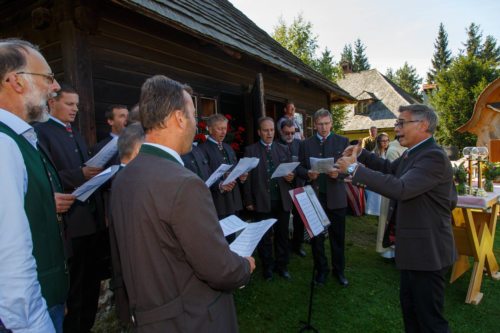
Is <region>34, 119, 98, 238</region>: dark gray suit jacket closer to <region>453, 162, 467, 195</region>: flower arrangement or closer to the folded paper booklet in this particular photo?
the folded paper booklet

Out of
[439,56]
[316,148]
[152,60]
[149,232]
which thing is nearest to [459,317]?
[316,148]

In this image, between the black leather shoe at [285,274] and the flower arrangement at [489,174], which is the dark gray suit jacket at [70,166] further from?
the flower arrangement at [489,174]

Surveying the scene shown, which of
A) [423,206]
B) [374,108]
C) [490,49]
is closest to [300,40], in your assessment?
[374,108]

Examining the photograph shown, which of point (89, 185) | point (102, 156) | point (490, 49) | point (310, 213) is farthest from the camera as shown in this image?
point (490, 49)

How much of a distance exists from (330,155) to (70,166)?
3313mm

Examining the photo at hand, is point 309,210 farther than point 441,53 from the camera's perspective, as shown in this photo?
No

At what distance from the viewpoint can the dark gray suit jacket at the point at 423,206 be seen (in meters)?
2.52

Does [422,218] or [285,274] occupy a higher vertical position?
[422,218]

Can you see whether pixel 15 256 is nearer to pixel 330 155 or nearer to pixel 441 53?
pixel 330 155

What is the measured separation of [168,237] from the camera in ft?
4.52

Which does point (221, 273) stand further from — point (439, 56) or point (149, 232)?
point (439, 56)

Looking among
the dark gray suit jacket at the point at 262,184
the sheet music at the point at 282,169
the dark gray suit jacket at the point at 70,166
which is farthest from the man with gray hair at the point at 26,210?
the dark gray suit jacket at the point at 262,184

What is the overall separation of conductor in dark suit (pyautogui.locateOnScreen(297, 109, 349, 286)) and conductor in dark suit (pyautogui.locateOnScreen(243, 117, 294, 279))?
42 cm

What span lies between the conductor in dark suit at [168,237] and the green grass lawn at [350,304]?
7.95 ft
